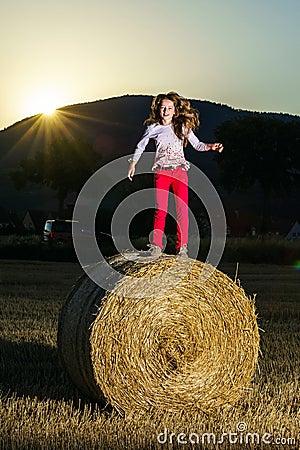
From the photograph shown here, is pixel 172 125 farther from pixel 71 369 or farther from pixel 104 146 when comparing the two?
pixel 104 146

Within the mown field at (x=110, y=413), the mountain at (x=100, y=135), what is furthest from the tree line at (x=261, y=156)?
the mown field at (x=110, y=413)

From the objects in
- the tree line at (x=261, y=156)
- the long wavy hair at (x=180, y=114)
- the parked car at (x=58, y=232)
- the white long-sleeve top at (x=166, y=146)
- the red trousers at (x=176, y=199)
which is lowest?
the parked car at (x=58, y=232)

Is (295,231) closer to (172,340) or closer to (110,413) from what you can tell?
(172,340)

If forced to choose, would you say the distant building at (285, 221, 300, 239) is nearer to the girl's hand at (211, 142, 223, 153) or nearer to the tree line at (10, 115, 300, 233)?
the tree line at (10, 115, 300, 233)

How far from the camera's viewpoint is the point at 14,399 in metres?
7.23

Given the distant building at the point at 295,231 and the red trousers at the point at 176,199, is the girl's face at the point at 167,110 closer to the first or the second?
the red trousers at the point at 176,199

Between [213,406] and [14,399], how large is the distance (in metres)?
1.69

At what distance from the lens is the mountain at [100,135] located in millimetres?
107625

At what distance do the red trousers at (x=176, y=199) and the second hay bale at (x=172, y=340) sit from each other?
61 cm

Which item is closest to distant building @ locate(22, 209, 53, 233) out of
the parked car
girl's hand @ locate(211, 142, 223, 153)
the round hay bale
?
the parked car

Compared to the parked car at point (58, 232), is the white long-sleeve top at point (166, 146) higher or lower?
higher

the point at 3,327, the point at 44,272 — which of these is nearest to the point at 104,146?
the point at 44,272

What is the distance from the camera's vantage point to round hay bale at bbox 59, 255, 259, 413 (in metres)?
7.05

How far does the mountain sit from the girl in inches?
3532
